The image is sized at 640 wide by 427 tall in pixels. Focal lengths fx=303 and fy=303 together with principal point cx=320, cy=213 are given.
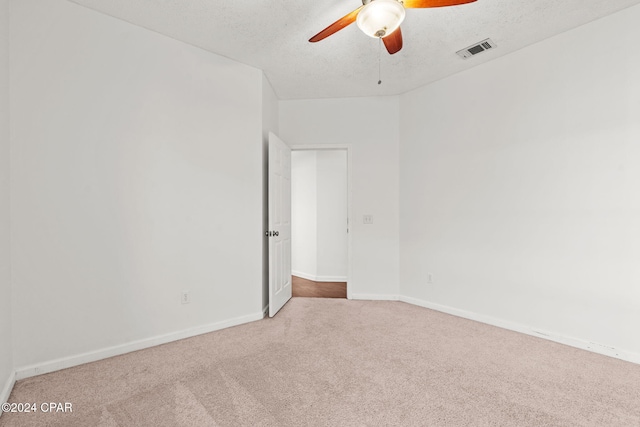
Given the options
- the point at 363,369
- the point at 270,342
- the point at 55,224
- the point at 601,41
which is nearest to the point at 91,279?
the point at 55,224

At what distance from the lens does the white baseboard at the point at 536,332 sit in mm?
2360

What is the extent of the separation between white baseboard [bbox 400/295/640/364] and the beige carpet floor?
0.08m

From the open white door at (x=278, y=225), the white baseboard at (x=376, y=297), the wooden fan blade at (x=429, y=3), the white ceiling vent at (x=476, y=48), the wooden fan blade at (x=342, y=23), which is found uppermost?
the white ceiling vent at (x=476, y=48)

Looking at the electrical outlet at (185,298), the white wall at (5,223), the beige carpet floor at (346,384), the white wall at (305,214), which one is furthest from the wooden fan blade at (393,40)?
the white wall at (305,214)

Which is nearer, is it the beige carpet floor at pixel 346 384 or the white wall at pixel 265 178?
the beige carpet floor at pixel 346 384

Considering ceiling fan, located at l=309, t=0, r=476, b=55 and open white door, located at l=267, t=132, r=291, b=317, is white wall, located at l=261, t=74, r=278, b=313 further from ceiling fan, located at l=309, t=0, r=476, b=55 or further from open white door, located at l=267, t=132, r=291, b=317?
ceiling fan, located at l=309, t=0, r=476, b=55

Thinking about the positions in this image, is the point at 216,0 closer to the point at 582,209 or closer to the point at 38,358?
the point at 38,358

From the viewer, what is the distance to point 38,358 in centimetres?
209

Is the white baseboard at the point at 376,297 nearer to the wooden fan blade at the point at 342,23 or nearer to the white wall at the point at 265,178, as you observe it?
the white wall at the point at 265,178

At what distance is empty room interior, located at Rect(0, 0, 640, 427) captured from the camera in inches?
74.4

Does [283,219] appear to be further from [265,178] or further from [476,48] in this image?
[476,48]

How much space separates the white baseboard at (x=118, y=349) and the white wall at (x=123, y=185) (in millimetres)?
14

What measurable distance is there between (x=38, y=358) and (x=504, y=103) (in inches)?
175

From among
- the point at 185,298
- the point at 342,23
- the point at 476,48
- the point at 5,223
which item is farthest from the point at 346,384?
the point at 476,48
